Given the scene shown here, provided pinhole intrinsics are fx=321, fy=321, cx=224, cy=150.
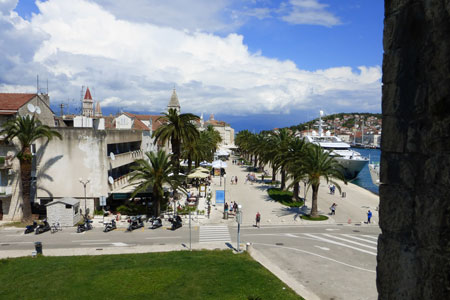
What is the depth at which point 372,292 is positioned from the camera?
A: 1480 centimetres

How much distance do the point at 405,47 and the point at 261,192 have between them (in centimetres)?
4202

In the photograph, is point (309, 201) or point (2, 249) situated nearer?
point (2, 249)

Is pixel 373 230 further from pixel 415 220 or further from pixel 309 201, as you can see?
pixel 415 220

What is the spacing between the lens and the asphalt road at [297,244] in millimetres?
16156

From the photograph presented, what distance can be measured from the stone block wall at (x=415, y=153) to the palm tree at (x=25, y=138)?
101ft

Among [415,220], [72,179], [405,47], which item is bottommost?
[72,179]

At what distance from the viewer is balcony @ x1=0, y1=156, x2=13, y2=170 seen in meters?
29.2

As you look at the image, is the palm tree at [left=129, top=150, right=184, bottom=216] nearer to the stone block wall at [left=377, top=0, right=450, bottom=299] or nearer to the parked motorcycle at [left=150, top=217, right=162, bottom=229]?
the parked motorcycle at [left=150, top=217, right=162, bottom=229]

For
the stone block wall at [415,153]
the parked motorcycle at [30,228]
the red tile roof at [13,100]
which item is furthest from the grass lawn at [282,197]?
the stone block wall at [415,153]

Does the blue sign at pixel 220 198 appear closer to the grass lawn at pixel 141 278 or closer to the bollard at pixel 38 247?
the grass lawn at pixel 141 278

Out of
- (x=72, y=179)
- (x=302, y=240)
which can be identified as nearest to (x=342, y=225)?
(x=302, y=240)

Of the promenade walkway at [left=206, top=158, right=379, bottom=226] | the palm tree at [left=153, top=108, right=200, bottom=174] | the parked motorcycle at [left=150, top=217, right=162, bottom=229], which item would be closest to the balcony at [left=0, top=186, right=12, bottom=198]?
the parked motorcycle at [left=150, top=217, right=162, bottom=229]

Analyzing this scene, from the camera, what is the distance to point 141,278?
15.7 metres

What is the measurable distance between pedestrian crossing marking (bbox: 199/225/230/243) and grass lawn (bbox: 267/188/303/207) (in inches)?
450
